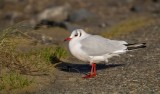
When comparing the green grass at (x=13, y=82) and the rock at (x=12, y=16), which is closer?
the green grass at (x=13, y=82)

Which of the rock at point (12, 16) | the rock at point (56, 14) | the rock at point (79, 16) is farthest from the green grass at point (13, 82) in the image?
the rock at point (12, 16)

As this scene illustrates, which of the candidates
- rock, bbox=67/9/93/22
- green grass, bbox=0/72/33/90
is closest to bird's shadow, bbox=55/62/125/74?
green grass, bbox=0/72/33/90

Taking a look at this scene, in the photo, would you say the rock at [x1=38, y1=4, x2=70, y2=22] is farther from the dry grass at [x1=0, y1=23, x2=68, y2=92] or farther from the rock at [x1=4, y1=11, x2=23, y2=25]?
the dry grass at [x1=0, y1=23, x2=68, y2=92]

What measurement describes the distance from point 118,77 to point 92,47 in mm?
749

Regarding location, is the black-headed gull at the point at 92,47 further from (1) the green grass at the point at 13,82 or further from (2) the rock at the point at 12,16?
(2) the rock at the point at 12,16

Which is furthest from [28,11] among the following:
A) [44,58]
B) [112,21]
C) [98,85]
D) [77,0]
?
[98,85]

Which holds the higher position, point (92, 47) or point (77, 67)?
point (92, 47)

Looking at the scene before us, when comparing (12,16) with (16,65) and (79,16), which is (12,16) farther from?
(16,65)

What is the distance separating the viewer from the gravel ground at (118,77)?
8.98m

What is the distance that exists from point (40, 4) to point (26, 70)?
20899 millimetres

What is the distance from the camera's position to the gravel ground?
29.5 ft

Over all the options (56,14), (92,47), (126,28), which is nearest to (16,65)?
(92,47)

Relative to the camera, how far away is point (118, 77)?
9.91 meters

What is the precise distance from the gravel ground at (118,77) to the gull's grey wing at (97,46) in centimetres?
50
